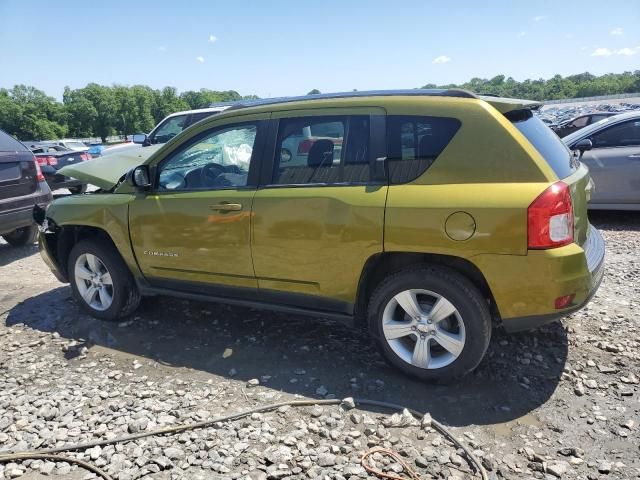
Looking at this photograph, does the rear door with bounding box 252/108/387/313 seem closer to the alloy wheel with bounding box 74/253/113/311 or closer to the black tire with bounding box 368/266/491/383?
the black tire with bounding box 368/266/491/383

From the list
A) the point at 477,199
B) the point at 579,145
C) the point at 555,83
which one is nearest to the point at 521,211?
the point at 477,199

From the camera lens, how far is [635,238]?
6152 mm

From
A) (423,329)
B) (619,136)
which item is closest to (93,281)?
(423,329)

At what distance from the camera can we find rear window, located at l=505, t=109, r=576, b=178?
2953 millimetres

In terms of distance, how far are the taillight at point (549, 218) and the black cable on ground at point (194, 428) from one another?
1.17 meters

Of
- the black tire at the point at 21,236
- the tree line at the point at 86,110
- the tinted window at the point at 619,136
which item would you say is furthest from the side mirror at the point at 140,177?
the tree line at the point at 86,110

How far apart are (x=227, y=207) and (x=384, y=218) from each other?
3.97 feet

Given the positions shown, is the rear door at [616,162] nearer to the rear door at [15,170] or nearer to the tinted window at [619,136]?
the tinted window at [619,136]

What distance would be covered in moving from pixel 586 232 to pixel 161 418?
3000 millimetres

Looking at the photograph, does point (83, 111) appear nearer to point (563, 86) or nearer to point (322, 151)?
point (322, 151)

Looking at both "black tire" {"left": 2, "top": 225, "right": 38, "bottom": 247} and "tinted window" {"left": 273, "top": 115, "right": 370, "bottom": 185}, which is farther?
"black tire" {"left": 2, "top": 225, "right": 38, "bottom": 247}

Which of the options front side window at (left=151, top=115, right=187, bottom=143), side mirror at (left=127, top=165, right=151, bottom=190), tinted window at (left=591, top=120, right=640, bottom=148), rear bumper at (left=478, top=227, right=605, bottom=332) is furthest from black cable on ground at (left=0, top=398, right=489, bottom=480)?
front side window at (left=151, top=115, right=187, bottom=143)

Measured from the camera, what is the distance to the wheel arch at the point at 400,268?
300 centimetres

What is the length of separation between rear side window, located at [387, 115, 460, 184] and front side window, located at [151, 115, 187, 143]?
8.78 metres
